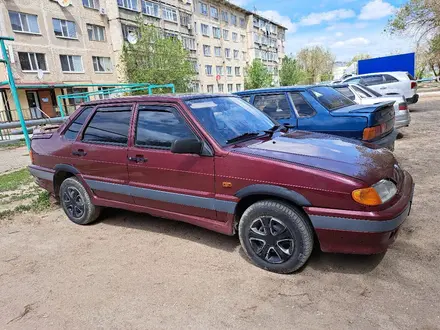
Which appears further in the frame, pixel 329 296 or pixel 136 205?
pixel 136 205

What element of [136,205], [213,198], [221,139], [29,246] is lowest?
[29,246]

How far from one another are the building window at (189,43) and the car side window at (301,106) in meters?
36.8

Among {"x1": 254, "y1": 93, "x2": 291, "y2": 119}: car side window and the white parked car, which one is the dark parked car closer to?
{"x1": 254, "y1": 93, "x2": 291, "y2": 119}: car side window

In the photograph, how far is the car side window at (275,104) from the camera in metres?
5.70

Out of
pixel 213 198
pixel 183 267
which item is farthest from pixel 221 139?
pixel 183 267

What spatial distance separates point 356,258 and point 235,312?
1.35 m

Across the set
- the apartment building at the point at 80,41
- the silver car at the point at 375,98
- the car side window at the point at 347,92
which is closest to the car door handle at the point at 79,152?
the silver car at the point at 375,98

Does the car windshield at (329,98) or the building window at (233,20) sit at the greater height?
the building window at (233,20)

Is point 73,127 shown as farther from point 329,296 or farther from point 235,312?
point 329,296

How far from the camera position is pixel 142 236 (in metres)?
3.95

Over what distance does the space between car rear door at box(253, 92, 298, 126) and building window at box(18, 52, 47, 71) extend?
78.2 ft

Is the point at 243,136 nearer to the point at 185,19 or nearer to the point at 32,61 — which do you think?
the point at 32,61

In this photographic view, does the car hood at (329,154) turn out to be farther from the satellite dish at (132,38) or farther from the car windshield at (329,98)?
the satellite dish at (132,38)

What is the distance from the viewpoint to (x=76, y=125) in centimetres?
438
